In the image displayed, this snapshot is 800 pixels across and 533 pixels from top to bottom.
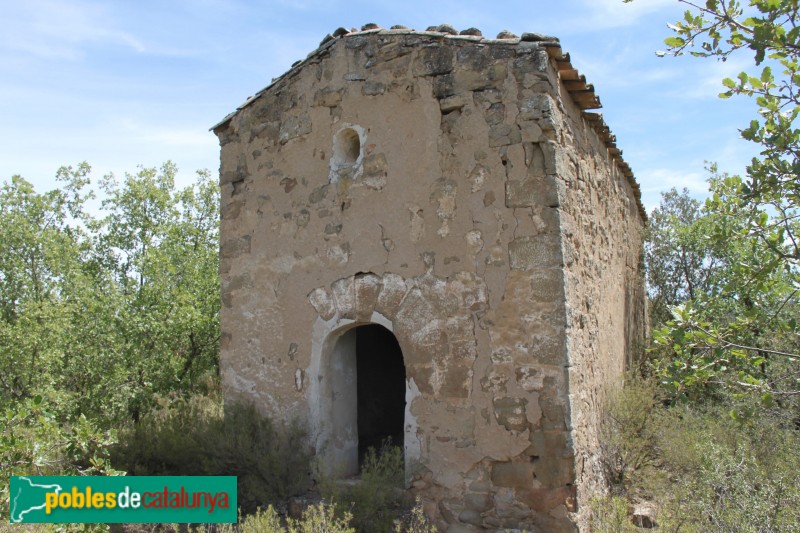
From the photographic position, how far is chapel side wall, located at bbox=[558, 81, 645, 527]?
5.08 m

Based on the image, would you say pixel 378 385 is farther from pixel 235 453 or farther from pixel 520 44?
pixel 520 44

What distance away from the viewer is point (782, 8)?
3355mm

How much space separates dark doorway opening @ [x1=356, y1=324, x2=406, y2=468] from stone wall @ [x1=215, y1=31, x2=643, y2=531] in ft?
6.76

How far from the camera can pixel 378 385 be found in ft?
27.8

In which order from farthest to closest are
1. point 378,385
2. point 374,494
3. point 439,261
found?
1. point 378,385
2. point 439,261
3. point 374,494

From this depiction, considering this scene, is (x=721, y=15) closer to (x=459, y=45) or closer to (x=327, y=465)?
(x=459, y=45)

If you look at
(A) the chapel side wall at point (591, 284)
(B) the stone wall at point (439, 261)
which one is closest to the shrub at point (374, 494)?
(B) the stone wall at point (439, 261)

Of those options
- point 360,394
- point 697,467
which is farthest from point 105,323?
point 697,467

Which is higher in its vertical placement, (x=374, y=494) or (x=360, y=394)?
(x=360, y=394)

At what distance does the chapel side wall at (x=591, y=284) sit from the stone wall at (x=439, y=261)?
0.13ft

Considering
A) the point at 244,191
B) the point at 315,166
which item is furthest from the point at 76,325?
the point at 315,166

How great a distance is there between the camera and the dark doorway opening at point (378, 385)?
819 cm

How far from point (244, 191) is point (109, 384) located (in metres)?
4.13

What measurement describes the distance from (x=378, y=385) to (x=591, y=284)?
3.50 meters
